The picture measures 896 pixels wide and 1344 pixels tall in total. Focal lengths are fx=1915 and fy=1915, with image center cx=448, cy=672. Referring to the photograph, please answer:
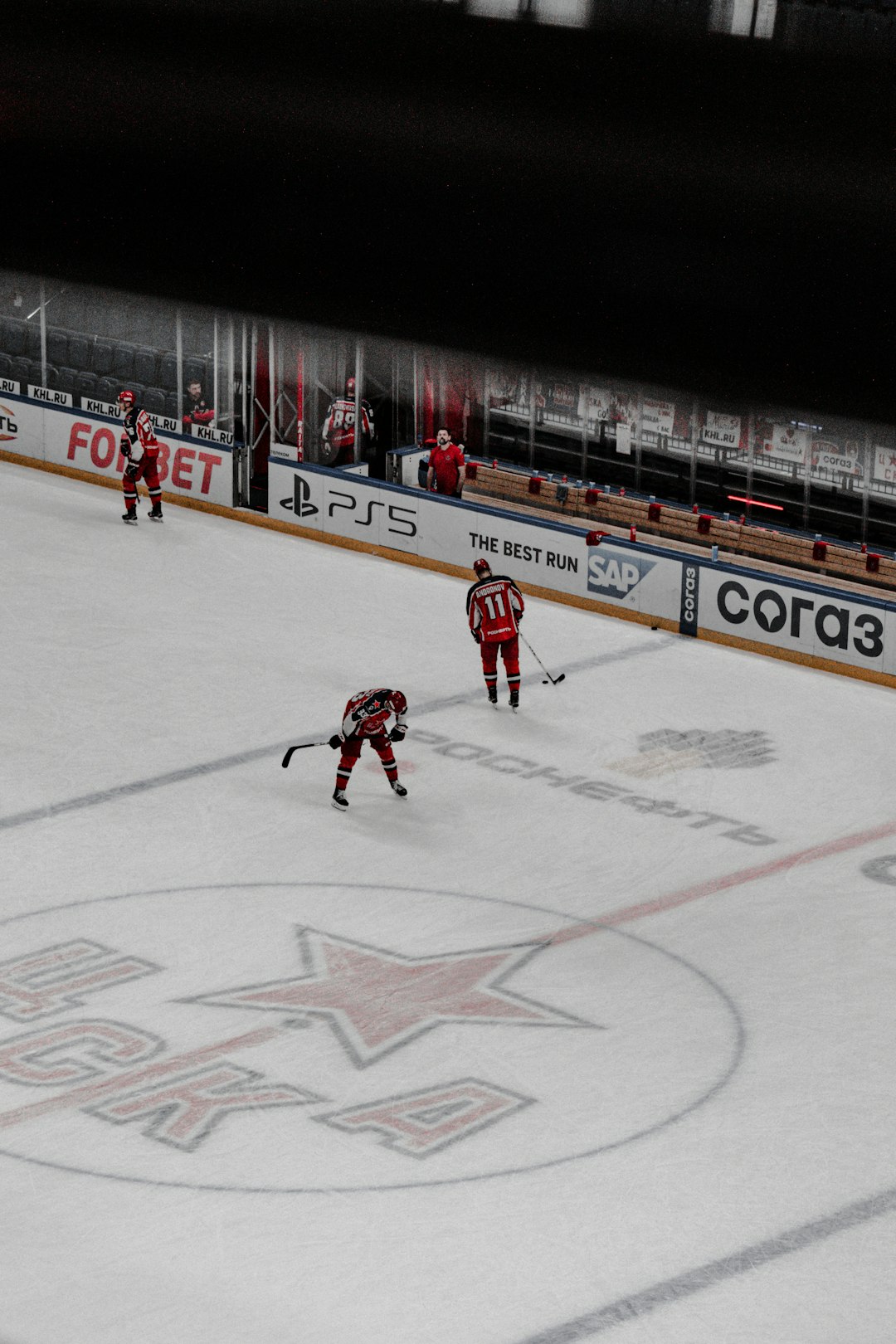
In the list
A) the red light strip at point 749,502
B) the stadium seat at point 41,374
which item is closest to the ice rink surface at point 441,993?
the red light strip at point 749,502

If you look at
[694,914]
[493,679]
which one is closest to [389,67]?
[694,914]

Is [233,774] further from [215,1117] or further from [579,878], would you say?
[215,1117]

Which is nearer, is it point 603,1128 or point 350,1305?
point 350,1305

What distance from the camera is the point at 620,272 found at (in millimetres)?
1257

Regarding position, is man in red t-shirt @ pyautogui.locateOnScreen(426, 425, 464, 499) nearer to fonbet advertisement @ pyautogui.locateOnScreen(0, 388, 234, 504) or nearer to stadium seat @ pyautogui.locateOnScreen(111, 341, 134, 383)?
fonbet advertisement @ pyautogui.locateOnScreen(0, 388, 234, 504)

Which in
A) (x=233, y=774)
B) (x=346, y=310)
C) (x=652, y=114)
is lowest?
(x=233, y=774)

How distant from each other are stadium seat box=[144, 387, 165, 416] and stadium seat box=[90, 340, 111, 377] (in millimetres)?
610

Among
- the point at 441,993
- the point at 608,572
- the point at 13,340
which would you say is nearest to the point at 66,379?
the point at 13,340

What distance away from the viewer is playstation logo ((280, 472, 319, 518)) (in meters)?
24.0

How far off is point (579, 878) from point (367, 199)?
510 inches

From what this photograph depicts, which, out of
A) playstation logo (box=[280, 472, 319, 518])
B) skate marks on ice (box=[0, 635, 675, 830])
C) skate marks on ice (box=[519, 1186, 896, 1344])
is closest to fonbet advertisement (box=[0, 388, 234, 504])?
playstation logo (box=[280, 472, 319, 518])

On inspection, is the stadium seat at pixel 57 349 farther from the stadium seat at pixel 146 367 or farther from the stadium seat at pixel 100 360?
the stadium seat at pixel 146 367

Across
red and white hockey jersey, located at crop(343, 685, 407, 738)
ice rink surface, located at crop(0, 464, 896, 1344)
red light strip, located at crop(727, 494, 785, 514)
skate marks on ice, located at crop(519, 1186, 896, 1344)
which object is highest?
red and white hockey jersey, located at crop(343, 685, 407, 738)

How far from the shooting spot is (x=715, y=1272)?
8836 mm
